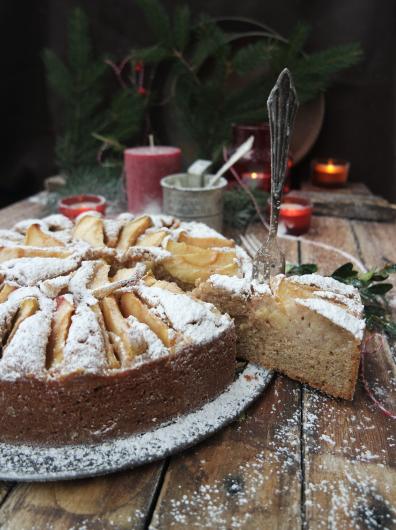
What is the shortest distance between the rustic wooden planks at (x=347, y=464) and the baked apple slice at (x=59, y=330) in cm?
59

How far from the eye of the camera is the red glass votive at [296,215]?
2.39 metres

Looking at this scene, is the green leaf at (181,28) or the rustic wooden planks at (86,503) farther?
the green leaf at (181,28)

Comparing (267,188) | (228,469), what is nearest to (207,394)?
(228,469)

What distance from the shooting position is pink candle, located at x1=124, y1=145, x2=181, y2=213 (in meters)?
2.48

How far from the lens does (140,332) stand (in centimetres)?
115

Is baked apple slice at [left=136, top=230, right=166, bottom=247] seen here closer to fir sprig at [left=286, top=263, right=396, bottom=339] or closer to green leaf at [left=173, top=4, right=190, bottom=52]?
fir sprig at [left=286, top=263, right=396, bottom=339]

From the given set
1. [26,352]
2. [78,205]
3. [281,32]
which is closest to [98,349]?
[26,352]

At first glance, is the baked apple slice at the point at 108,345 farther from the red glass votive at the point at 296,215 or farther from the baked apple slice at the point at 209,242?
the red glass votive at the point at 296,215

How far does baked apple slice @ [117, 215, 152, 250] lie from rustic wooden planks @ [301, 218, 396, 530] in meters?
0.73

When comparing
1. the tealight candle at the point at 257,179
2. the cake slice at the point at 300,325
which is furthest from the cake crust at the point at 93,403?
the tealight candle at the point at 257,179

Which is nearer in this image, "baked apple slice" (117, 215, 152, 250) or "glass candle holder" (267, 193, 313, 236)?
"baked apple slice" (117, 215, 152, 250)

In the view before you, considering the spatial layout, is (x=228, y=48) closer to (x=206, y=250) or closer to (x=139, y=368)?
(x=206, y=250)

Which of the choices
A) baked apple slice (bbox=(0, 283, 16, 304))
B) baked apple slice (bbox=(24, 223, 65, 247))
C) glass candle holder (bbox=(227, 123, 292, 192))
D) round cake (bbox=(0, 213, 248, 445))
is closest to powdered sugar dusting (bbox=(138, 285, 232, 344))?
round cake (bbox=(0, 213, 248, 445))

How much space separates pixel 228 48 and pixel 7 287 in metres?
1.92
